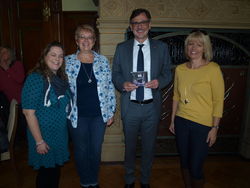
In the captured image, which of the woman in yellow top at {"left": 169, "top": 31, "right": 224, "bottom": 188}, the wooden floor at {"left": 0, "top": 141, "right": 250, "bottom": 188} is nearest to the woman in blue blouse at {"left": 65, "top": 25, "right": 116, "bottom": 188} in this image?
the wooden floor at {"left": 0, "top": 141, "right": 250, "bottom": 188}

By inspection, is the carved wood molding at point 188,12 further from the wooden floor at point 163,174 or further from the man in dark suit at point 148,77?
the wooden floor at point 163,174

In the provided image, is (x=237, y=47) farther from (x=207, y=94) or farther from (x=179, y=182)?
(x=179, y=182)

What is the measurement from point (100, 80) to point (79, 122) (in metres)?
0.41

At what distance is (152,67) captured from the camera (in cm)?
195

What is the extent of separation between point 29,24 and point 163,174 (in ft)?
11.2

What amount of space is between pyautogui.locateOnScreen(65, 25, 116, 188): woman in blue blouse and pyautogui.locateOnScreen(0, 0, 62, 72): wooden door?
2.36 metres

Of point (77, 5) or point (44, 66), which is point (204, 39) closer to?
point (44, 66)

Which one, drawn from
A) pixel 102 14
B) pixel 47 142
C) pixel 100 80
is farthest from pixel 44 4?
pixel 47 142

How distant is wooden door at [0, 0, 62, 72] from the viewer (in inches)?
151

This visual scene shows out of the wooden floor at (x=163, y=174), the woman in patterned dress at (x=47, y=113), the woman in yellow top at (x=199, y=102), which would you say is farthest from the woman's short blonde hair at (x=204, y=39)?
the wooden floor at (x=163, y=174)

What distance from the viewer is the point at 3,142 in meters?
2.04

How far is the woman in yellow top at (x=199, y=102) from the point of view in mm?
1706

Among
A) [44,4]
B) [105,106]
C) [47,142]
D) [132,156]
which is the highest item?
[44,4]

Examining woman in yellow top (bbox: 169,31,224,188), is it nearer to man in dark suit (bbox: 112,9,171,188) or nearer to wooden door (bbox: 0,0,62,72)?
man in dark suit (bbox: 112,9,171,188)
